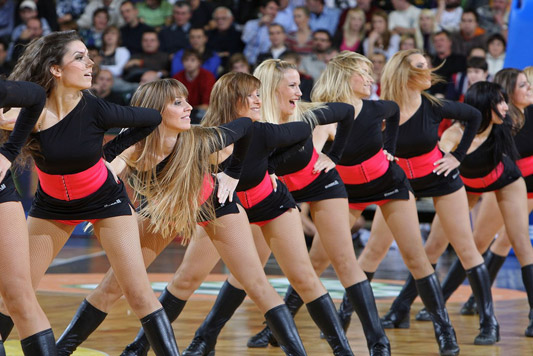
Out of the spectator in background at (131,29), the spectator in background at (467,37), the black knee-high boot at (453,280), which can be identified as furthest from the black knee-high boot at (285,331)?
the spectator in background at (131,29)

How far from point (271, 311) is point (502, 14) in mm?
7944

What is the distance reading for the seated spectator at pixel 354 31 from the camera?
11.3 m

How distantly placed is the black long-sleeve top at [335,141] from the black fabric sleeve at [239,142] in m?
0.52

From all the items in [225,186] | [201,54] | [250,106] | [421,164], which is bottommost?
[201,54]

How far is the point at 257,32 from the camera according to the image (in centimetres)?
1201

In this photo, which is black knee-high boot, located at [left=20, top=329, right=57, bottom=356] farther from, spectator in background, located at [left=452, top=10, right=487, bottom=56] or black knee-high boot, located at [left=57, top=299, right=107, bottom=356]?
spectator in background, located at [left=452, top=10, right=487, bottom=56]

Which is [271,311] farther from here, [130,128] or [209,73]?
[209,73]

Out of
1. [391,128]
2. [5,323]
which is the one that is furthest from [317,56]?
[5,323]

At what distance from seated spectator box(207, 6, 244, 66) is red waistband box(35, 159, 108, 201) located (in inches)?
324

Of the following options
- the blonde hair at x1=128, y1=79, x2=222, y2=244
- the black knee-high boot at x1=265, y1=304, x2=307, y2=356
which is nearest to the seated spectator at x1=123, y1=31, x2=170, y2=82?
the blonde hair at x1=128, y1=79, x2=222, y2=244

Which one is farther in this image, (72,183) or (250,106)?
(250,106)

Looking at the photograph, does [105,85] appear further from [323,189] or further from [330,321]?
[330,321]

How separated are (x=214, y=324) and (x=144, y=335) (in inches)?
19.4

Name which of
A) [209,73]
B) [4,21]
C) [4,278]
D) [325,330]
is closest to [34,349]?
[4,278]
